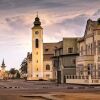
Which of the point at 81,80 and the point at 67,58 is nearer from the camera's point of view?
the point at 81,80

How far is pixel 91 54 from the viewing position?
8094 cm

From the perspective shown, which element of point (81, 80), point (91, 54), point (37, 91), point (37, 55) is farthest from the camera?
point (37, 55)

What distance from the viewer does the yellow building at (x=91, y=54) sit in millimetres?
78812

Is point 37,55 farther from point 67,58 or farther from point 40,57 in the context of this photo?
point 67,58

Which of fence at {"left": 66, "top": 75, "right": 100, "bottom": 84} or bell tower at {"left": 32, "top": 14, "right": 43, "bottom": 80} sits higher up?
bell tower at {"left": 32, "top": 14, "right": 43, "bottom": 80}

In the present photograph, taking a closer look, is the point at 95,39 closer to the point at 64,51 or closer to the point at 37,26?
the point at 64,51

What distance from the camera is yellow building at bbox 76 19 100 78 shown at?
78.8 m

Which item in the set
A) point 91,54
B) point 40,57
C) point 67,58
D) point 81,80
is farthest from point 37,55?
point 81,80

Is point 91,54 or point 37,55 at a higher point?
point 37,55

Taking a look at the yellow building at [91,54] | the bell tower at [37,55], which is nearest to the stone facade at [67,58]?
the yellow building at [91,54]

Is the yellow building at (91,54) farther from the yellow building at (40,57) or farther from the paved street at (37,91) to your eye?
the yellow building at (40,57)

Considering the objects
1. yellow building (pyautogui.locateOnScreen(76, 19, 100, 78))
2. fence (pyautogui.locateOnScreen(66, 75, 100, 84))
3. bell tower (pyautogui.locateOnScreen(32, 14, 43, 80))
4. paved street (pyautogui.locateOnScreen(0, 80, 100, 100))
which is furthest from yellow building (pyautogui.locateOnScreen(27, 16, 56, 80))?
paved street (pyautogui.locateOnScreen(0, 80, 100, 100))

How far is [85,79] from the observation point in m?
76.6

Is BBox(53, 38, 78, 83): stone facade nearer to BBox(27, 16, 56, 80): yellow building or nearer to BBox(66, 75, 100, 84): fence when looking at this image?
BBox(66, 75, 100, 84): fence
